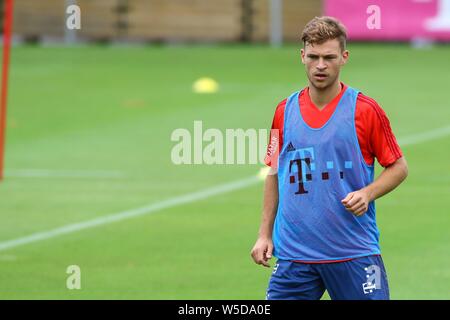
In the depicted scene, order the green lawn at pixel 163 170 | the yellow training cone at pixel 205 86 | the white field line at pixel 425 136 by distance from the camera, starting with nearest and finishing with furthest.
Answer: the green lawn at pixel 163 170
the white field line at pixel 425 136
the yellow training cone at pixel 205 86

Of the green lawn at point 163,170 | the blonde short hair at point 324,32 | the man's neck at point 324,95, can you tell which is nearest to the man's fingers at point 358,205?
the man's neck at point 324,95

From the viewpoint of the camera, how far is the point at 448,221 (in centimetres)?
1330

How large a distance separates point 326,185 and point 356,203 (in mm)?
276

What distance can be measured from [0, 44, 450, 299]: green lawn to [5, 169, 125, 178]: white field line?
0.21 ft

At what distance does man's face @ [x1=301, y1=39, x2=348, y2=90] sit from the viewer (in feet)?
22.7

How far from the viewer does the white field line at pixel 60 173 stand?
53.4 ft

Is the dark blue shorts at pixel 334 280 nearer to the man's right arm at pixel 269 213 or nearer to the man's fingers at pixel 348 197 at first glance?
the man's right arm at pixel 269 213

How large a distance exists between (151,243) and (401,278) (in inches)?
107

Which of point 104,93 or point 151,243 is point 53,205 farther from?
point 104,93

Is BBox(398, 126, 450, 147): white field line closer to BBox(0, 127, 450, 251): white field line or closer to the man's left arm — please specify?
BBox(0, 127, 450, 251): white field line

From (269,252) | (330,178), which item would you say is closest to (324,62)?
(330,178)

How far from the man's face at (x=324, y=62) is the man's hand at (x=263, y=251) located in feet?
3.07

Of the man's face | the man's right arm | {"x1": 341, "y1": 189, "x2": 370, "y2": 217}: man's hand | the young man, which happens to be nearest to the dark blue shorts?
the young man

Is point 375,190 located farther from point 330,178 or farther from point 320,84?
point 320,84
